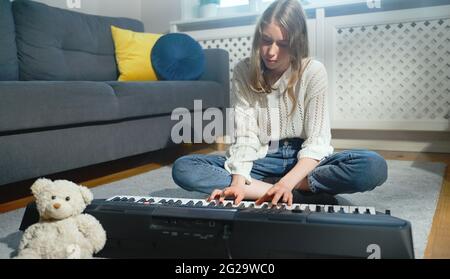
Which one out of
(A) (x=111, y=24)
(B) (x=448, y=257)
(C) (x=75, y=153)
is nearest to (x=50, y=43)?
(A) (x=111, y=24)

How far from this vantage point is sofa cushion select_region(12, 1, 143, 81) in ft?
6.01

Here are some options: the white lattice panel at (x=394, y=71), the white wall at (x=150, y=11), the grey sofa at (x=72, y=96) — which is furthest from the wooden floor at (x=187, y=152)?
the white wall at (x=150, y=11)

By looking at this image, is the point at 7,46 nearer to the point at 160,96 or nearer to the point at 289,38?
the point at 160,96

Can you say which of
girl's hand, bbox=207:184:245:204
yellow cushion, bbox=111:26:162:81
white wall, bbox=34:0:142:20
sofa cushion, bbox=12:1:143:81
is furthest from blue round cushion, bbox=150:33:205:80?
girl's hand, bbox=207:184:245:204

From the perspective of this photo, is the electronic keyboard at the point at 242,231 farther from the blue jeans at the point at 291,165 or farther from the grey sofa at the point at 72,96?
the grey sofa at the point at 72,96

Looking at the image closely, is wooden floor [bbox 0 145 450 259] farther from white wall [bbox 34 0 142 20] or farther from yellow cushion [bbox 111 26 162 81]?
white wall [bbox 34 0 142 20]

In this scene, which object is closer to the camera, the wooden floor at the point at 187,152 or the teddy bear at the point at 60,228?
the teddy bear at the point at 60,228

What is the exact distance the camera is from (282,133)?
3.95ft

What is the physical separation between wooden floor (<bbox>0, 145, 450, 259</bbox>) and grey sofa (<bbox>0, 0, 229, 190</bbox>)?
113 millimetres

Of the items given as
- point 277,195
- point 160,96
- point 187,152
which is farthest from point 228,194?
point 187,152

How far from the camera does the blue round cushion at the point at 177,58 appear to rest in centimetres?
217

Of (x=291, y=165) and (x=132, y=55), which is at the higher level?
(x=132, y=55)

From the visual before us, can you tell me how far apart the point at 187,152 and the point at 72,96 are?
1022 millimetres
